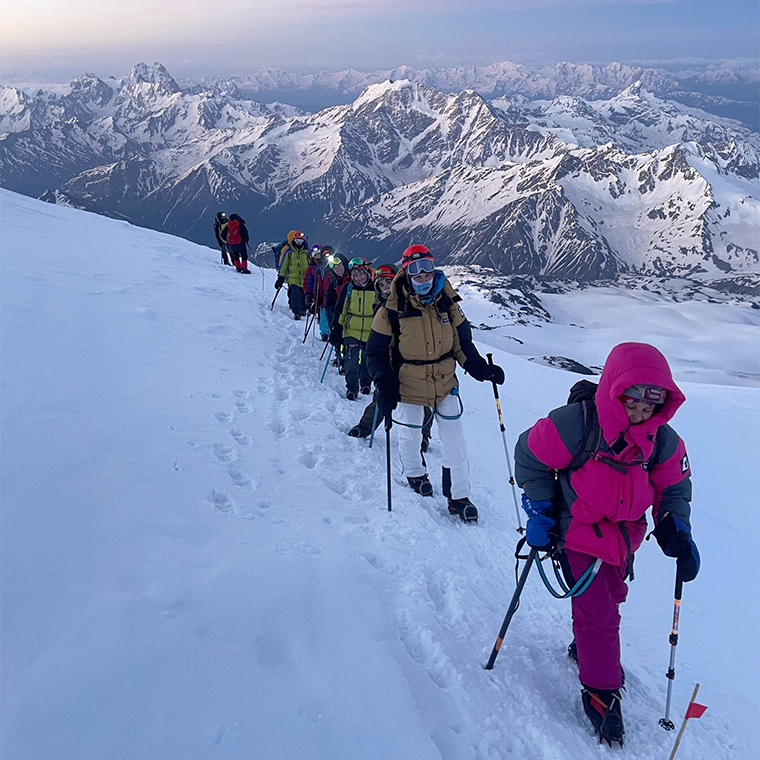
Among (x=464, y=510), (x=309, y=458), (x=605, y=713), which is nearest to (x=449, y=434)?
(x=464, y=510)

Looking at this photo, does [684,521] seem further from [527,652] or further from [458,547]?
[458,547]

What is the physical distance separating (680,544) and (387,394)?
3.56 meters

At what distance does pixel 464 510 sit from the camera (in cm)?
686

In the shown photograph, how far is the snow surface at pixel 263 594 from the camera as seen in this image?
11.2ft

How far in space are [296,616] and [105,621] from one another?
1461mm

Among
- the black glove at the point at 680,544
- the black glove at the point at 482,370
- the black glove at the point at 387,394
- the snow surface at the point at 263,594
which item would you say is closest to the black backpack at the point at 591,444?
the black glove at the point at 680,544

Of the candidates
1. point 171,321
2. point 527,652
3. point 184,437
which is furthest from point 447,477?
point 171,321

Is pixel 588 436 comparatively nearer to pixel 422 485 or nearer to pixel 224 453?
pixel 422 485

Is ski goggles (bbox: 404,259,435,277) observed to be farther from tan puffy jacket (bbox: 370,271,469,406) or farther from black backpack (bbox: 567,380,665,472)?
black backpack (bbox: 567,380,665,472)

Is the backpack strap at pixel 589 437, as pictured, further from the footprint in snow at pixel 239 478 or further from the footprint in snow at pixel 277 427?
the footprint in snow at pixel 277 427

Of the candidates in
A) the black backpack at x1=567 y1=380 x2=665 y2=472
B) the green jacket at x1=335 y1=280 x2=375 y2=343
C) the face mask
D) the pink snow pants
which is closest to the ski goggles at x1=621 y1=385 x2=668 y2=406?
the black backpack at x1=567 y1=380 x2=665 y2=472

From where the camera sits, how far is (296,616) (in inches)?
171

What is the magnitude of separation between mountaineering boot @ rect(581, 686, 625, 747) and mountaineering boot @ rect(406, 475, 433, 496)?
10.8 ft

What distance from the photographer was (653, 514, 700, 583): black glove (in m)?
4.08
